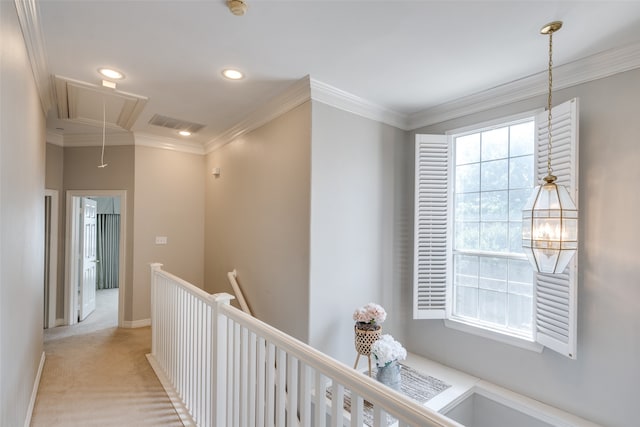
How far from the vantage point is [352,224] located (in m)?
2.90

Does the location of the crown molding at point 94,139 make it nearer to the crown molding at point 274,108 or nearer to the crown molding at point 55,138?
the crown molding at point 55,138

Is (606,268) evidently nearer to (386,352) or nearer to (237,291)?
(386,352)

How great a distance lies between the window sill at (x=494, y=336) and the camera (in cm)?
246

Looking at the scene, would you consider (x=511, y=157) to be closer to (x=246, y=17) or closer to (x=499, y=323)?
(x=499, y=323)

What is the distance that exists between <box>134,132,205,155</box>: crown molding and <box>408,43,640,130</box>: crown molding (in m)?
3.13

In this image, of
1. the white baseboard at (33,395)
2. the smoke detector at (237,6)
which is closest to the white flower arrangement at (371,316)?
the smoke detector at (237,6)

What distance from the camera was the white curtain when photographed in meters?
7.36

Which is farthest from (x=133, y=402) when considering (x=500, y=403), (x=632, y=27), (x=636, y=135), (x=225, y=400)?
(x=632, y=27)

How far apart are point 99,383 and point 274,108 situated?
2.97 metres

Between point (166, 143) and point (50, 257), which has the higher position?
point (166, 143)

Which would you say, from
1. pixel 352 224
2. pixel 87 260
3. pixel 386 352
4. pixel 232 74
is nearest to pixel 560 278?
pixel 386 352

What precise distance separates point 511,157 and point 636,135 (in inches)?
31.2

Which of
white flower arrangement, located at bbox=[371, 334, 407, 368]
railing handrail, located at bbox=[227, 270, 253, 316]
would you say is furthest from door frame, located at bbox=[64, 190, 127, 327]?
white flower arrangement, located at bbox=[371, 334, 407, 368]

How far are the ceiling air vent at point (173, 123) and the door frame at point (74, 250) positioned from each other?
1195mm
